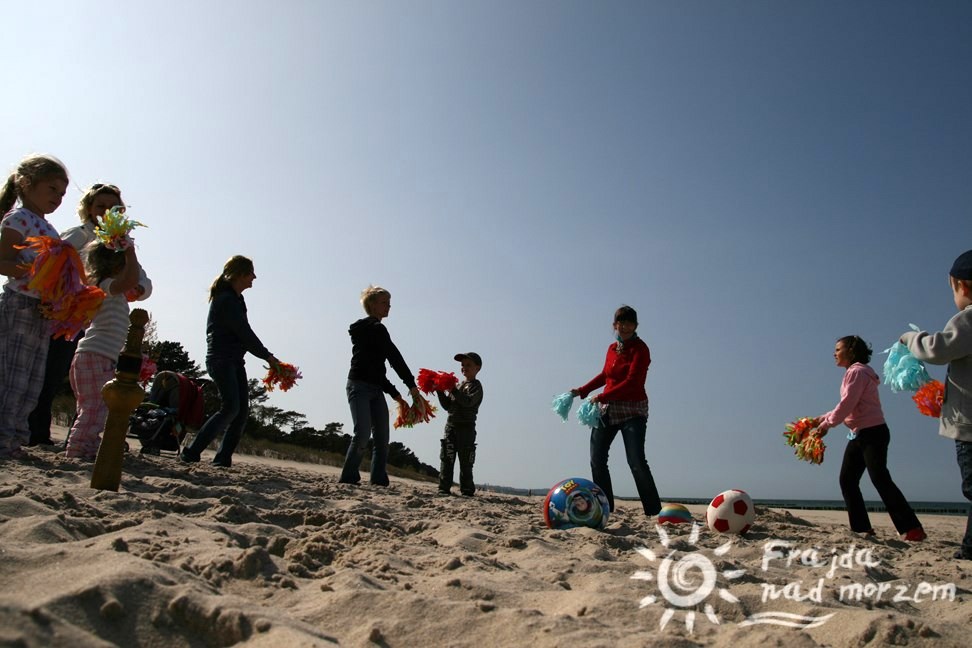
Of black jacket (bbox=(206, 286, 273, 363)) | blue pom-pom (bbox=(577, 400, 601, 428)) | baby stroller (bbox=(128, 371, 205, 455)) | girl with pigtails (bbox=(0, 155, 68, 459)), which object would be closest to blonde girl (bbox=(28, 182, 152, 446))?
girl with pigtails (bbox=(0, 155, 68, 459))

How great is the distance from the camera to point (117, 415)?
12.7 ft

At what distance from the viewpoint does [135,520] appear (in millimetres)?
3096

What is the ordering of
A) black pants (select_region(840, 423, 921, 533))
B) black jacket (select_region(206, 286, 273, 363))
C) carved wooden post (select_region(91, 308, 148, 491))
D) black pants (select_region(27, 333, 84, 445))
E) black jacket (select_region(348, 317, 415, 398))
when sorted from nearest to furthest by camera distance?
carved wooden post (select_region(91, 308, 148, 491)), black pants (select_region(840, 423, 921, 533)), black pants (select_region(27, 333, 84, 445)), black jacket (select_region(206, 286, 273, 363)), black jacket (select_region(348, 317, 415, 398))

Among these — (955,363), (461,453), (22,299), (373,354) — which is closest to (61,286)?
(22,299)

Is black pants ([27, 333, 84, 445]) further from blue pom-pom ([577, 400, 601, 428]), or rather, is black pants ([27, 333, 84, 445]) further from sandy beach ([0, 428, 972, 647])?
blue pom-pom ([577, 400, 601, 428])

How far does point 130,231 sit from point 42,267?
0.63 metres

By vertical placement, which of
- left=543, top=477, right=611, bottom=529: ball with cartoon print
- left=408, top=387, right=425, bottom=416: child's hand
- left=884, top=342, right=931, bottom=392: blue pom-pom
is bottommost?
left=543, top=477, right=611, bottom=529: ball with cartoon print

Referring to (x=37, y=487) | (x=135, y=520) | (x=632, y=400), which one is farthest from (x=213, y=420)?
(x=632, y=400)

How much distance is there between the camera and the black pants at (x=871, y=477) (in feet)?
18.5

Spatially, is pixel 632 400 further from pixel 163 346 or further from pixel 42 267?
pixel 163 346

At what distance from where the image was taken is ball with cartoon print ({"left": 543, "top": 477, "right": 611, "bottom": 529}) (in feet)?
15.0

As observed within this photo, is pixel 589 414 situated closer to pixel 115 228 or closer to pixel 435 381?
pixel 435 381

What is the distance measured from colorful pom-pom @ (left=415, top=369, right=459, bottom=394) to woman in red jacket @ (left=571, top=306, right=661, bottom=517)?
1919 millimetres

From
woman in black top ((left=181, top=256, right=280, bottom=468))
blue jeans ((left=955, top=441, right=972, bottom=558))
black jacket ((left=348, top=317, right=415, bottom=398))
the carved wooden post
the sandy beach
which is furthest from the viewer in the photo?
black jacket ((left=348, top=317, right=415, bottom=398))
